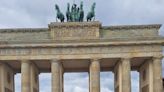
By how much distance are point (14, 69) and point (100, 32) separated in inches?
570

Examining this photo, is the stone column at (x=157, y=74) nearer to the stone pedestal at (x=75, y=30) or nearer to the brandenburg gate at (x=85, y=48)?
the brandenburg gate at (x=85, y=48)

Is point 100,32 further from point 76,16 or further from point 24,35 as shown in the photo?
point 24,35

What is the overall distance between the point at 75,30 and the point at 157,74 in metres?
11.1

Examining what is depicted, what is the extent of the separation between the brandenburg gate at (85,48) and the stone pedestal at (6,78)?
0.12 m

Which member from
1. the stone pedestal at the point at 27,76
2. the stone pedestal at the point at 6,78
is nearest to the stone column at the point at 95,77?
the stone pedestal at the point at 27,76

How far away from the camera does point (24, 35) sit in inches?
1998

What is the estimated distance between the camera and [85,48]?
164ft

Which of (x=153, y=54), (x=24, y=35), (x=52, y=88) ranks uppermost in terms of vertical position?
(x=24, y=35)

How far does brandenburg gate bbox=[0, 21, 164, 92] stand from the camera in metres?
49.4

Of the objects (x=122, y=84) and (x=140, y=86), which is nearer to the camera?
(x=122, y=84)

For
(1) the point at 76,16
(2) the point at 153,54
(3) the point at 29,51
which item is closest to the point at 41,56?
(3) the point at 29,51

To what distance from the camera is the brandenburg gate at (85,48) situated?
162 ft

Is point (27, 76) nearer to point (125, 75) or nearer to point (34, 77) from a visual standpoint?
point (34, 77)

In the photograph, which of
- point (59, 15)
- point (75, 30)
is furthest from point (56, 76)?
point (59, 15)
